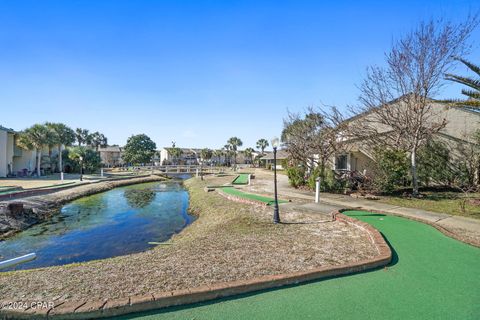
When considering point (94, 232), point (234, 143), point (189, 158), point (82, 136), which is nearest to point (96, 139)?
point (82, 136)

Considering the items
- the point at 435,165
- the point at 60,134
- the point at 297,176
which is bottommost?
the point at 297,176

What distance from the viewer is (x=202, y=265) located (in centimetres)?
480

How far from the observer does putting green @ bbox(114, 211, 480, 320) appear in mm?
3262

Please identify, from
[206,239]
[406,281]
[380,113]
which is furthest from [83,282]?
[380,113]

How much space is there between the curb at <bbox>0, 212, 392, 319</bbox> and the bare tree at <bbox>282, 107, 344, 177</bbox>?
1073cm

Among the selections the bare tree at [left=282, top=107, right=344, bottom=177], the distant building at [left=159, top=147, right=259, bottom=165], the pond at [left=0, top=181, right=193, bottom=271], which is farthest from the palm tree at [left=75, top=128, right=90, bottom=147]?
the bare tree at [left=282, top=107, right=344, bottom=177]

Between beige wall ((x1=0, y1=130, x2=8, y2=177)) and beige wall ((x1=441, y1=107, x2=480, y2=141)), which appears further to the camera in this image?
beige wall ((x1=0, y1=130, x2=8, y2=177))

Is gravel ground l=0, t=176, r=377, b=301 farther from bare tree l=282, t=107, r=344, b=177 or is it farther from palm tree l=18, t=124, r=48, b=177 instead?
palm tree l=18, t=124, r=48, b=177

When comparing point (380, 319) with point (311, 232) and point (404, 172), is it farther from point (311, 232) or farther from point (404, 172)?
point (404, 172)

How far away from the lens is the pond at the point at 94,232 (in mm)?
8531

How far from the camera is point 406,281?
411 centimetres

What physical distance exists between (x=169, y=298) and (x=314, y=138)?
48.8ft

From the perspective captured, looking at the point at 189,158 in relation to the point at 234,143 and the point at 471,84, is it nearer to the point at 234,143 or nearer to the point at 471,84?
the point at 234,143

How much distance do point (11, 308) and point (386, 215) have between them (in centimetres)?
987
